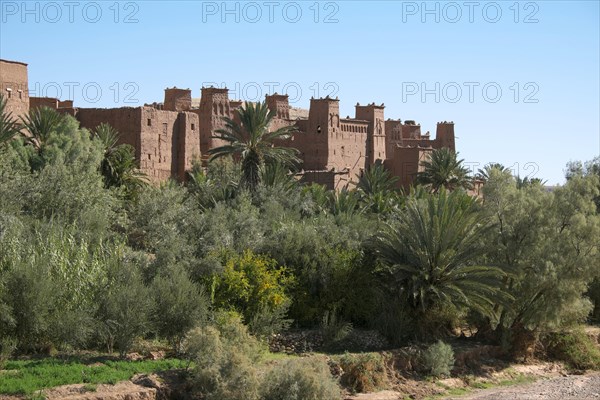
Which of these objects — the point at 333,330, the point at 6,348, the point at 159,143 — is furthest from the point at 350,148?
the point at 6,348

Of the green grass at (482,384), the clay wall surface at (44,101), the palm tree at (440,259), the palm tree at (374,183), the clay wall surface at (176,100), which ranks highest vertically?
the clay wall surface at (176,100)

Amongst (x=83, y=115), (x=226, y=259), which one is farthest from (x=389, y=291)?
(x=83, y=115)

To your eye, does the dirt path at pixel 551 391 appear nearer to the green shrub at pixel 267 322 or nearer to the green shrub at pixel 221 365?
the green shrub at pixel 267 322

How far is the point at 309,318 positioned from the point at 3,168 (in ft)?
33.8

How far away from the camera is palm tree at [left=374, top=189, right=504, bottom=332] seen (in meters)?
25.3

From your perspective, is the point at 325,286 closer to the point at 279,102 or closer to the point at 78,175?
the point at 78,175

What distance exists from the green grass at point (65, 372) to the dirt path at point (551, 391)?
7635mm

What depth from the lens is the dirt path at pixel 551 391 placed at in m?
24.2

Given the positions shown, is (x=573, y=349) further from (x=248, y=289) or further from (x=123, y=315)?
(x=123, y=315)

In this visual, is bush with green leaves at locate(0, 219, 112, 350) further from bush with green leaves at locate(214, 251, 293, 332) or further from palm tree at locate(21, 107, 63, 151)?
palm tree at locate(21, 107, 63, 151)

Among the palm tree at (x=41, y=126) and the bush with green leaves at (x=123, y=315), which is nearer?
the bush with green leaves at (x=123, y=315)

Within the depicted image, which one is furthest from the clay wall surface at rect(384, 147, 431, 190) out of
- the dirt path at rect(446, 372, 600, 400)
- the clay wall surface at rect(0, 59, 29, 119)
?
the dirt path at rect(446, 372, 600, 400)

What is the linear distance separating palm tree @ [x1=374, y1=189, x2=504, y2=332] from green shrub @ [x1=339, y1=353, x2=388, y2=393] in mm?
2669

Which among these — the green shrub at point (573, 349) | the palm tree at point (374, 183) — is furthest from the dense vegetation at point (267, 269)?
the palm tree at point (374, 183)
